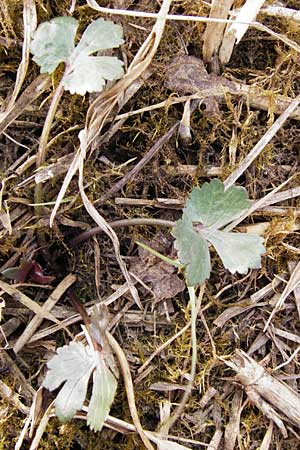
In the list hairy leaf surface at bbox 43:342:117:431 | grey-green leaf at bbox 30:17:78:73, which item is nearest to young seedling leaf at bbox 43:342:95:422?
hairy leaf surface at bbox 43:342:117:431

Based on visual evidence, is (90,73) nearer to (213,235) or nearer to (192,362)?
(213,235)

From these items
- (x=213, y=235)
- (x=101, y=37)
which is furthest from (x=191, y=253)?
(x=101, y=37)

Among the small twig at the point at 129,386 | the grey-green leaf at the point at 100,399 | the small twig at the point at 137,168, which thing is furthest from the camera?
the small twig at the point at 137,168

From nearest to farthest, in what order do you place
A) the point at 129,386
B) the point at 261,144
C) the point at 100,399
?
the point at 100,399
the point at 129,386
the point at 261,144

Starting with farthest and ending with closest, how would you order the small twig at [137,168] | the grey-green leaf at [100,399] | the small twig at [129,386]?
the small twig at [137,168] < the small twig at [129,386] < the grey-green leaf at [100,399]

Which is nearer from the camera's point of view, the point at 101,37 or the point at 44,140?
the point at 101,37

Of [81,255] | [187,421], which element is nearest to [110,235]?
[81,255]

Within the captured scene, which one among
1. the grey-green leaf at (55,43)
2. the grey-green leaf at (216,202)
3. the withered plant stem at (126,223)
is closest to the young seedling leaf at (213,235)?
the grey-green leaf at (216,202)

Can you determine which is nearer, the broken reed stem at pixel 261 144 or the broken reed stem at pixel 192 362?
the broken reed stem at pixel 192 362

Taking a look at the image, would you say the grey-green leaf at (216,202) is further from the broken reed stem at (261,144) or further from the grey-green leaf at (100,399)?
the grey-green leaf at (100,399)
